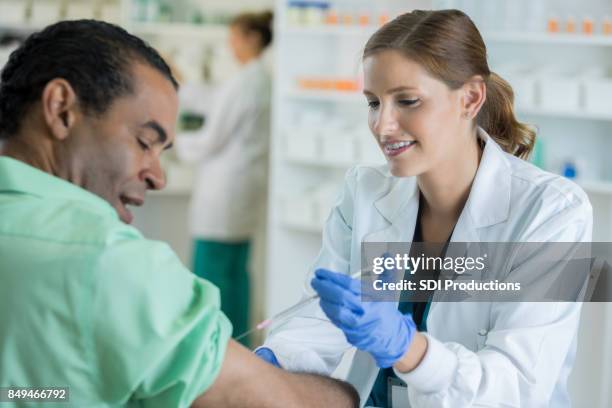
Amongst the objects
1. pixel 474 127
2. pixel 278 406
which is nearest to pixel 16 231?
pixel 278 406

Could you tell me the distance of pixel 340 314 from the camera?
111 cm

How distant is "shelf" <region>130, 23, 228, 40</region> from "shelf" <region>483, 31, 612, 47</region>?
60.8 inches

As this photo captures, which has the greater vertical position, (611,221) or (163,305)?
(163,305)

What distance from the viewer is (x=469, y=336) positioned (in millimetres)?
1420

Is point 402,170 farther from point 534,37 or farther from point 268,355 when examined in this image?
point 534,37

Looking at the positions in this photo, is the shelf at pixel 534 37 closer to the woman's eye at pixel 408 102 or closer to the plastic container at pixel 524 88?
the plastic container at pixel 524 88

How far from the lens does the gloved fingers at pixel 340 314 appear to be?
1.11 metres

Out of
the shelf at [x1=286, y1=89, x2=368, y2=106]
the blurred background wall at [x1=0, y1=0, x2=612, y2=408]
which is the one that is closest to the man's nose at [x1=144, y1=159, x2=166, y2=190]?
the blurred background wall at [x1=0, y1=0, x2=612, y2=408]

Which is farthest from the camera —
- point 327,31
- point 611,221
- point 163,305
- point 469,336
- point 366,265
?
point 327,31

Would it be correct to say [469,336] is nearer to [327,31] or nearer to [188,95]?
[327,31]

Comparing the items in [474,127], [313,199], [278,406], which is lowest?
[313,199]

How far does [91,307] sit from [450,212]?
85cm

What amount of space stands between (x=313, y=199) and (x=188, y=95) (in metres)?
1.02
